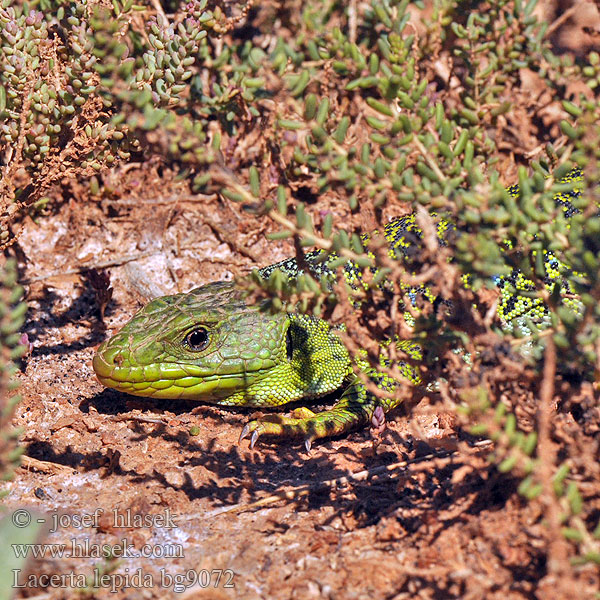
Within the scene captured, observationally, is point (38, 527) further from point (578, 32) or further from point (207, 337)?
point (578, 32)

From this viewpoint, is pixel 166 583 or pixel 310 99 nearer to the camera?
pixel 310 99

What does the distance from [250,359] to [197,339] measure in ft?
1.15

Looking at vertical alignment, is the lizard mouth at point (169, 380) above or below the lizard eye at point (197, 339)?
below

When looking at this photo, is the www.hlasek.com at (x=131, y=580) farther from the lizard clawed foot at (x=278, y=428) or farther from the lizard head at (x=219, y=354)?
the lizard head at (x=219, y=354)

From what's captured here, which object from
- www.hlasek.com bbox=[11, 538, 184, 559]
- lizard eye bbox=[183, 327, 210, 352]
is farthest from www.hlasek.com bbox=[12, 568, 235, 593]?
lizard eye bbox=[183, 327, 210, 352]

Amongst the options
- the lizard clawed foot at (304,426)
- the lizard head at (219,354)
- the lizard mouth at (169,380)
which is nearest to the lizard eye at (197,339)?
the lizard head at (219,354)

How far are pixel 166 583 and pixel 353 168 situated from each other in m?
1.80

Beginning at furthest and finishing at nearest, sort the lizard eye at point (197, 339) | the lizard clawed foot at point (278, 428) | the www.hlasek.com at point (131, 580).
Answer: the lizard eye at point (197, 339), the lizard clawed foot at point (278, 428), the www.hlasek.com at point (131, 580)

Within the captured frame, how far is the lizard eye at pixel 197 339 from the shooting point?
13.8ft

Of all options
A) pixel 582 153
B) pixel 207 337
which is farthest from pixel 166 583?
pixel 582 153

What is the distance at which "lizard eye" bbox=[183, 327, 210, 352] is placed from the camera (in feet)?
13.8

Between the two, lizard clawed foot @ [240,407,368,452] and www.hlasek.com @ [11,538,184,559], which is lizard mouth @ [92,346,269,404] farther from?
www.hlasek.com @ [11,538,184,559]

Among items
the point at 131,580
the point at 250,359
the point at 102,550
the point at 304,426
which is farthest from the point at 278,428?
the point at 131,580

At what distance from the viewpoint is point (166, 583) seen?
2750 mm
